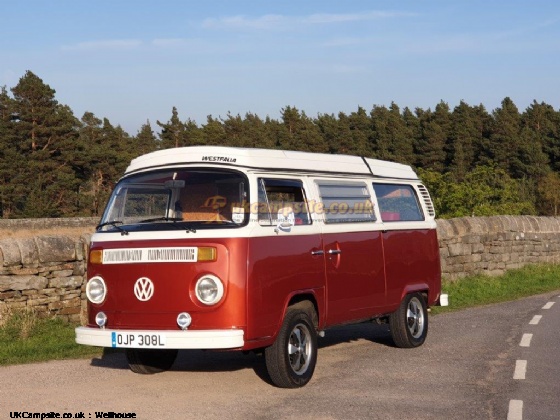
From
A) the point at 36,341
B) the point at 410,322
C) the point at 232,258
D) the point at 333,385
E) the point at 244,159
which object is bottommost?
the point at 333,385

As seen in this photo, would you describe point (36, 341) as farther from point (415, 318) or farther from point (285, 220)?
point (415, 318)

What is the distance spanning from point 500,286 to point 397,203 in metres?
10.5

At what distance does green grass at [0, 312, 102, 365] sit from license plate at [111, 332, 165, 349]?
8.22ft

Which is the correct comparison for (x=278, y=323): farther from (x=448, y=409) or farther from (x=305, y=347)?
(x=448, y=409)

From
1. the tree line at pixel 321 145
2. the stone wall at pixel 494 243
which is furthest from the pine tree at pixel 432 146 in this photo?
the stone wall at pixel 494 243

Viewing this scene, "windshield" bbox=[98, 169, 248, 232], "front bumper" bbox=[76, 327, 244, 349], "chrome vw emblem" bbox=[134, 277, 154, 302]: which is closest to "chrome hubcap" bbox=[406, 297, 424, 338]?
"windshield" bbox=[98, 169, 248, 232]

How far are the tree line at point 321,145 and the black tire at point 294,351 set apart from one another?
115ft

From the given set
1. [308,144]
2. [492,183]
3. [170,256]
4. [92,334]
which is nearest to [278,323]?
[170,256]

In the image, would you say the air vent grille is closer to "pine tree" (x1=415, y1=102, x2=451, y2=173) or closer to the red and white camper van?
the red and white camper van

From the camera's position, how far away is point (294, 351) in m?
8.70

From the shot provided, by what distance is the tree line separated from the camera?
167 feet

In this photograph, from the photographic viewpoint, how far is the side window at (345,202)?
9.59 meters

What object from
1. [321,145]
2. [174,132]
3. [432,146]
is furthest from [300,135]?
[174,132]

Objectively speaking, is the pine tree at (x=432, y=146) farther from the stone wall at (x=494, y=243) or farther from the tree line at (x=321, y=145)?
the stone wall at (x=494, y=243)
